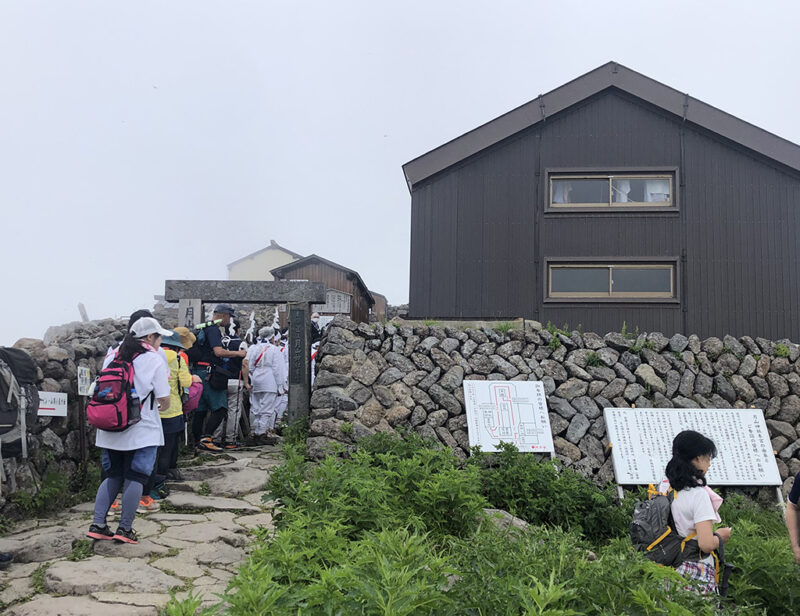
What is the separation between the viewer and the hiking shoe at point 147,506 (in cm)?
642

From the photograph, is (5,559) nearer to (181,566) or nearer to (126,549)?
(126,549)

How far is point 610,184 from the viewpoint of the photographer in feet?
46.0

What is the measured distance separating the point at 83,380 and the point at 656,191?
11686mm

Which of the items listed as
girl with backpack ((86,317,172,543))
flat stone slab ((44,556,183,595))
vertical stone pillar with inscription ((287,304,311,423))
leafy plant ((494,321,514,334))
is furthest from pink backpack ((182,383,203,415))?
leafy plant ((494,321,514,334))

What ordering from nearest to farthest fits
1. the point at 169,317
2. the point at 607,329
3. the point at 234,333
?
the point at 234,333 → the point at 607,329 → the point at 169,317

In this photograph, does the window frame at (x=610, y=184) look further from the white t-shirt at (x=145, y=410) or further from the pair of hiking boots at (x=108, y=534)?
the pair of hiking boots at (x=108, y=534)

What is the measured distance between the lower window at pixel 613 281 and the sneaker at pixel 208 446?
761 cm

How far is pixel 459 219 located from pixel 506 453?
722 centimetres

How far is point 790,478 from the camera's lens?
9820 mm

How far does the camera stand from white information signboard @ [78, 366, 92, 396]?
279 inches

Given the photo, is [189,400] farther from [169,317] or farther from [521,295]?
[169,317]

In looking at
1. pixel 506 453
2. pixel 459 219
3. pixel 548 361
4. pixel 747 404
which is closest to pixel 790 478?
pixel 747 404

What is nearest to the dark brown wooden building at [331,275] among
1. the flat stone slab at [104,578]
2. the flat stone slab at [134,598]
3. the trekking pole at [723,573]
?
the flat stone slab at [104,578]

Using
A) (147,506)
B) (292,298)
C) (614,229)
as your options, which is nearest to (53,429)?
(147,506)
